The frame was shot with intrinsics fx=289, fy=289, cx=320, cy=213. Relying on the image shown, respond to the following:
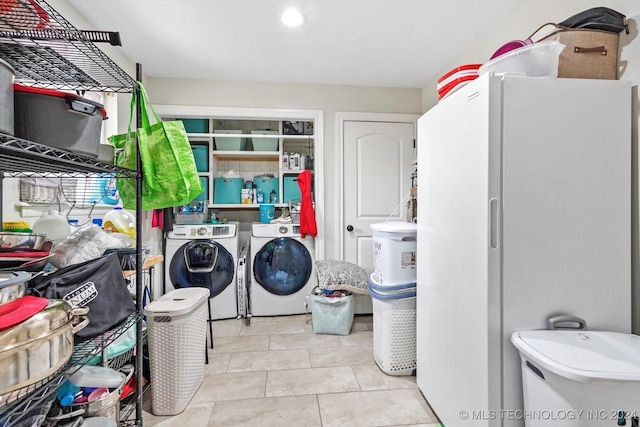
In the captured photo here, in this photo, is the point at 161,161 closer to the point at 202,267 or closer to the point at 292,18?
the point at 292,18

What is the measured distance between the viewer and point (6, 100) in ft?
2.27

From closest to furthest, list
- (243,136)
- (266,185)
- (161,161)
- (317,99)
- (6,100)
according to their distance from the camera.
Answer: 1. (6,100)
2. (161,161)
3. (317,99)
4. (243,136)
5. (266,185)

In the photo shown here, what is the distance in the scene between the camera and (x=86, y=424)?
1.09m

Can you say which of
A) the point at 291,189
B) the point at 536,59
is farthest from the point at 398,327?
the point at 291,189

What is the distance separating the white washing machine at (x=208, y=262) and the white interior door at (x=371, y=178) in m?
1.21

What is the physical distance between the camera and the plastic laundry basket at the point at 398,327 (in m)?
1.89

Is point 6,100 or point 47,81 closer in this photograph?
point 6,100

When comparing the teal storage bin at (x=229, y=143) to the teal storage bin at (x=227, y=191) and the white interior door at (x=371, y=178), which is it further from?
the white interior door at (x=371, y=178)

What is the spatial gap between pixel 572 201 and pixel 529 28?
131cm

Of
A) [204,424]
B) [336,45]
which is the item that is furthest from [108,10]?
[204,424]

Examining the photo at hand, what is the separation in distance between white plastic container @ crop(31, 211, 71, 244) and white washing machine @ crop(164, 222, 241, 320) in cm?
139

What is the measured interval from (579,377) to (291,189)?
2961mm

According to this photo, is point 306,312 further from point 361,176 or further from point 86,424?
point 86,424

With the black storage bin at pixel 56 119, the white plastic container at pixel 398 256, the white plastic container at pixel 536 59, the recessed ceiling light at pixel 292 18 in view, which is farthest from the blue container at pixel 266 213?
the white plastic container at pixel 536 59
